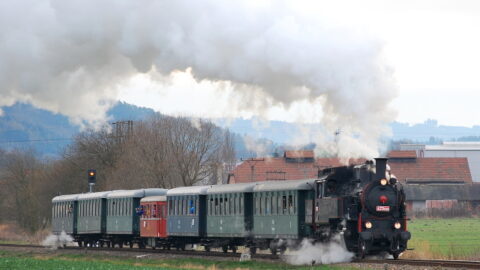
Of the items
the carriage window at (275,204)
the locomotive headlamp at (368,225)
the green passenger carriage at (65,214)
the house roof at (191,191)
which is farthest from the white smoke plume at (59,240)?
the locomotive headlamp at (368,225)

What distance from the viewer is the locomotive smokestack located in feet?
93.5

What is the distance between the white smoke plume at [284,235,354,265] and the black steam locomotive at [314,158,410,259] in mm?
308

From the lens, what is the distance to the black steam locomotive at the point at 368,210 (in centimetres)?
2816

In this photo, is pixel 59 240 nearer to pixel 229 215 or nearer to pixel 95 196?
pixel 95 196

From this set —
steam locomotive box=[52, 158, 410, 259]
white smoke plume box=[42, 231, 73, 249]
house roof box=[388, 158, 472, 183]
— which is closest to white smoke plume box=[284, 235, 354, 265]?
steam locomotive box=[52, 158, 410, 259]

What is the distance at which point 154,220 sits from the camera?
43.8 meters

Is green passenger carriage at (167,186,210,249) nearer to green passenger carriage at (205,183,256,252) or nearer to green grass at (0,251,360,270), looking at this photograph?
green passenger carriage at (205,183,256,252)

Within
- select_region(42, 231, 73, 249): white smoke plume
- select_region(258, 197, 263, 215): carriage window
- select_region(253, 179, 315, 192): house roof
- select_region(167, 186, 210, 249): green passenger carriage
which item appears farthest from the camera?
select_region(42, 231, 73, 249): white smoke plume

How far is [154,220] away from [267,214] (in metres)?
11.7

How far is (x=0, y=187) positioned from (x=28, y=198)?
8.11 metres

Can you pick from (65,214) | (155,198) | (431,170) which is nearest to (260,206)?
(155,198)

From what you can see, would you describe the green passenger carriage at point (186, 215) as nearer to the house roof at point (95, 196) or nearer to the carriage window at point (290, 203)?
the carriage window at point (290, 203)

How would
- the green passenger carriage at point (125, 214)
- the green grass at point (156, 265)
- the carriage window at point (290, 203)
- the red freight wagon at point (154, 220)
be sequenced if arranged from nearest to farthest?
1. the green grass at point (156, 265)
2. the carriage window at point (290, 203)
3. the red freight wagon at point (154, 220)
4. the green passenger carriage at point (125, 214)

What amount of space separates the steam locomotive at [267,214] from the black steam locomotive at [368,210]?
0.03m
